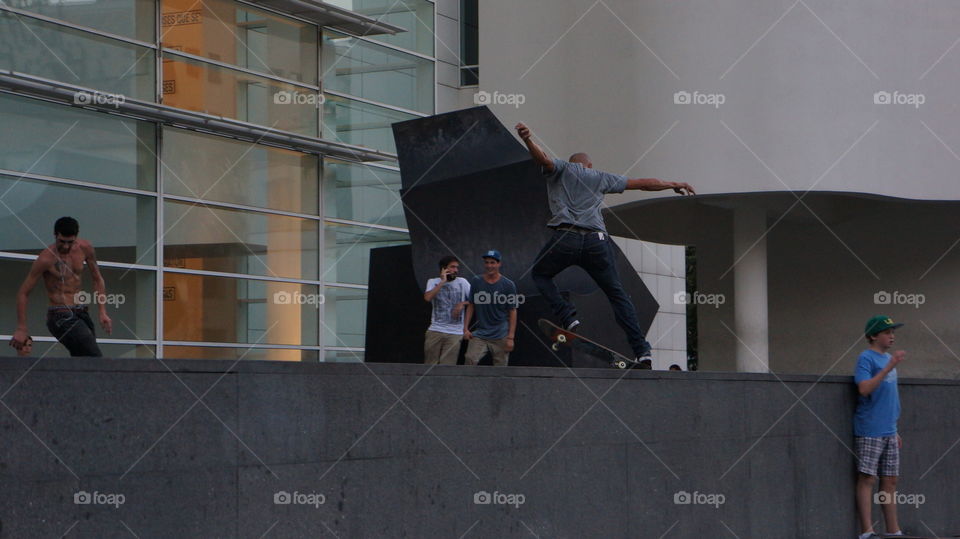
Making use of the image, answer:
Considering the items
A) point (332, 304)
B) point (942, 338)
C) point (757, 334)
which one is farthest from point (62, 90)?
point (942, 338)

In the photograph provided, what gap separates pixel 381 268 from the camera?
46.6ft

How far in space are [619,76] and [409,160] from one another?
844 centimetres

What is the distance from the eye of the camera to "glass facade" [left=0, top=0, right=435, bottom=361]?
16047 millimetres

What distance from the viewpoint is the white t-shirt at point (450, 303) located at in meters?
12.2

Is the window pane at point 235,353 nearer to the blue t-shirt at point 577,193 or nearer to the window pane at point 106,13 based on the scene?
the window pane at point 106,13

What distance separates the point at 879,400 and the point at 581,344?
104 inches
